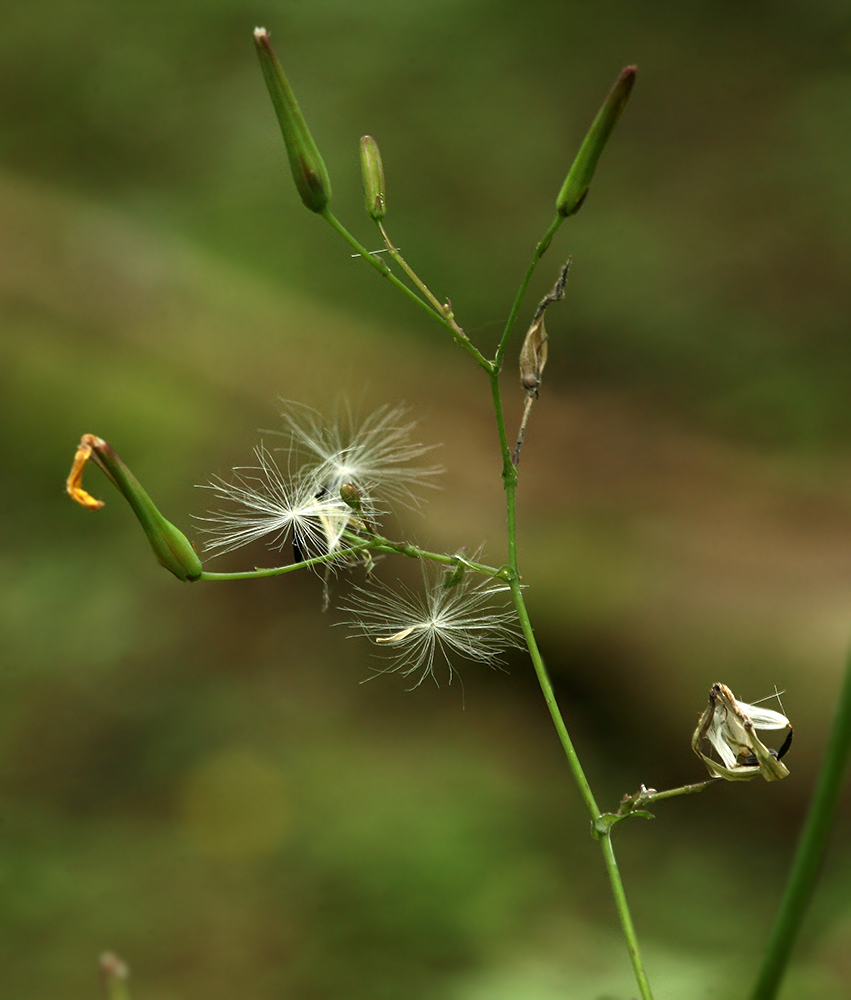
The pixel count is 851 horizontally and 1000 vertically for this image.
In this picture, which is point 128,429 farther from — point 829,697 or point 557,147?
point 829,697

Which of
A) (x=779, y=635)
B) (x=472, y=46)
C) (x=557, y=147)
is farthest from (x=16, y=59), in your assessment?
(x=779, y=635)

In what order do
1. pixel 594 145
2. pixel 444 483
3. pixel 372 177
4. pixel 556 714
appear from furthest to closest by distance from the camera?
pixel 444 483 → pixel 372 177 → pixel 594 145 → pixel 556 714

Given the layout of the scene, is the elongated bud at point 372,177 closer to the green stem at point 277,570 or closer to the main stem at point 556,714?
the main stem at point 556,714

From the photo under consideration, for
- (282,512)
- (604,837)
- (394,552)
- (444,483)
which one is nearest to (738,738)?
(604,837)

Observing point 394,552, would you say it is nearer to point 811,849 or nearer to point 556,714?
point 556,714

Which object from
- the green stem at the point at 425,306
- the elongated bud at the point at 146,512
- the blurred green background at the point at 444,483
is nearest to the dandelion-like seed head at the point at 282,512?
the elongated bud at the point at 146,512
